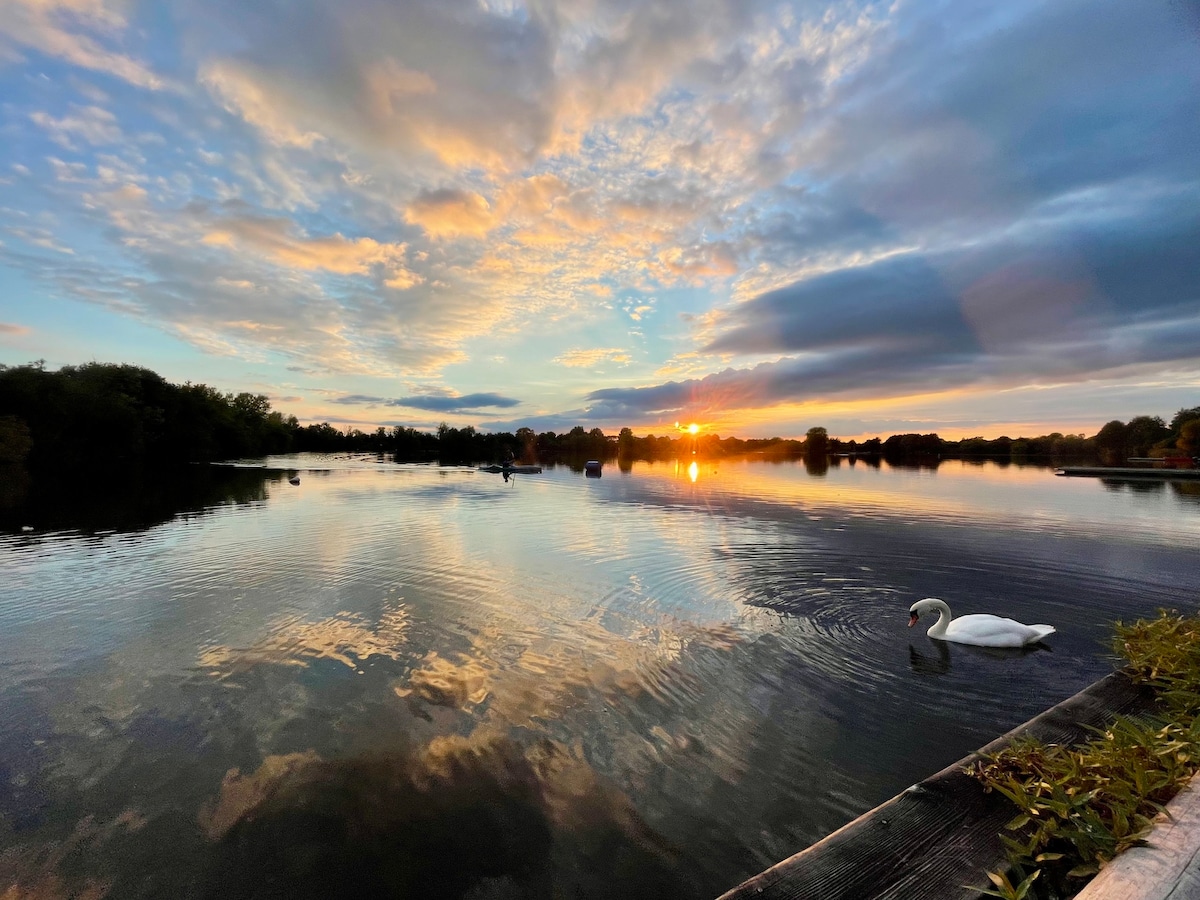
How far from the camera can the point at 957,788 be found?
3770 mm

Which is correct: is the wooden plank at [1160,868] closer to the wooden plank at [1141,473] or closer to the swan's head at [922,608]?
the swan's head at [922,608]

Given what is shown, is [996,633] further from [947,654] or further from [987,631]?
[947,654]

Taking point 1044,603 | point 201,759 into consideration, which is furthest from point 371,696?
point 1044,603

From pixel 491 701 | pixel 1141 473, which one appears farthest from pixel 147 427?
pixel 1141 473

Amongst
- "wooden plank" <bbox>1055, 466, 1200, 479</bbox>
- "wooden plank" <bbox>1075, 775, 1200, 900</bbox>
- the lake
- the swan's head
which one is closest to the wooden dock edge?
"wooden plank" <bbox>1075, 775, 1200, 900</bbox>

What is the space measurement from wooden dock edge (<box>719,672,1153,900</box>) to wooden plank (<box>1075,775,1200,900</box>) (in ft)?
1.67

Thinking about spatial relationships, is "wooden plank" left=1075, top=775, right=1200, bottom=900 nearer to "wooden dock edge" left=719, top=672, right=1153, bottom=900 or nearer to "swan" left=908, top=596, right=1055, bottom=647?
"wooden dock edge" left=719, top=672, right=1153, bottom=900

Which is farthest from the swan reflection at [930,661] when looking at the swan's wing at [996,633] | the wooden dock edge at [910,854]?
the wooden dock edge at [910,854]

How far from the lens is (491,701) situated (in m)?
7.83

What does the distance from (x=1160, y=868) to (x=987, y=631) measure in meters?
8.77

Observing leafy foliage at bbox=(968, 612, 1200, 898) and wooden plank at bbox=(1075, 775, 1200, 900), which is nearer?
wooden plank at bbox=(1075, 775, 1200, 900)

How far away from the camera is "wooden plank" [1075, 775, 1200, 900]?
2494mm

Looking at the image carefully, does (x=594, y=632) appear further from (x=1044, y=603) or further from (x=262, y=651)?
(x=1044, y=603)

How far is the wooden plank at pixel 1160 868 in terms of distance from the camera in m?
2.49
